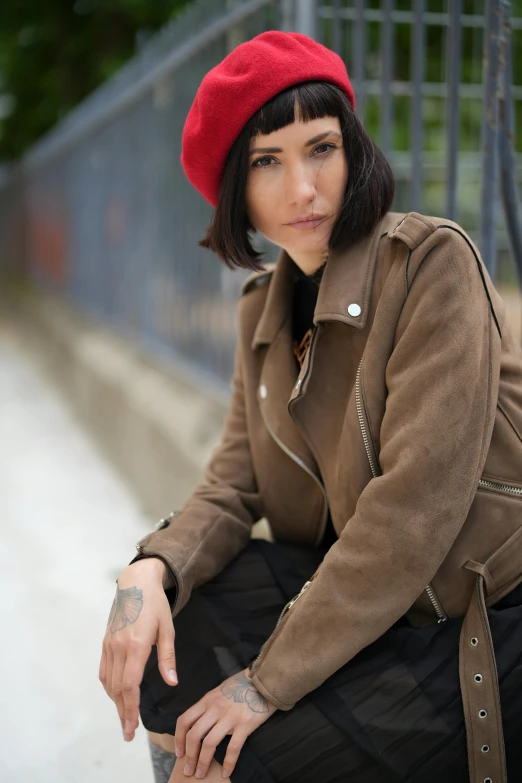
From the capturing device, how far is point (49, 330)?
7.97 metres

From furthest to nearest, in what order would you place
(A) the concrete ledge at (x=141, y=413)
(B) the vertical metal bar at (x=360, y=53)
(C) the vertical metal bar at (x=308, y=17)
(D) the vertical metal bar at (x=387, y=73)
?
(A) the concrete ledge at (x=141, y=413), (C) the vertical metal bar at (x=308, y=17), (B) the vertical metal bar at (x=360, y=53), (D) the vertical metal bar at (x=387, y=73)

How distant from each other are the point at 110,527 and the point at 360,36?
2.22m

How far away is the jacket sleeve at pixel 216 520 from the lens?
5.32ft

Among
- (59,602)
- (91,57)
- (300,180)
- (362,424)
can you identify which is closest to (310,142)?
(300,180)

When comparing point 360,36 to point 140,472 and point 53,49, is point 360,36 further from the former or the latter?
point 53,49

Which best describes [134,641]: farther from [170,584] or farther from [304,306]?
[304,306]

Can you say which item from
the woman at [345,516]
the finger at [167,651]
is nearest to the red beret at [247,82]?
the woman at [345,516]

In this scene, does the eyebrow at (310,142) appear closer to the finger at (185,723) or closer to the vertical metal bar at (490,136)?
the vertical metal bar at (490,136)

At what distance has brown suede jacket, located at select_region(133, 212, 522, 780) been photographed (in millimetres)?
1322

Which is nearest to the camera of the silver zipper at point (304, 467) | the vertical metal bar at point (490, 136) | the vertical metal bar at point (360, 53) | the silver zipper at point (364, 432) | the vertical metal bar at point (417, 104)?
the silver zipper at point (364, 432)

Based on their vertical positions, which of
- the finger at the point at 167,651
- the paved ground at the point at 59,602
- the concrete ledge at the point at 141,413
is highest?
the finger at the point at 167,651

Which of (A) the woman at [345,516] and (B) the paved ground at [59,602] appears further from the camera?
(B) the paved ground at [59,602]

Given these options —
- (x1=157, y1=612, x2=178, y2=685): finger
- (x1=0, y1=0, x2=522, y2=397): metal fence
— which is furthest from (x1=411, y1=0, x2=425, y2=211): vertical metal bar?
(x1=157, y1=612, x2=178, y2=685): finger

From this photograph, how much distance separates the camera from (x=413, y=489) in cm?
132
